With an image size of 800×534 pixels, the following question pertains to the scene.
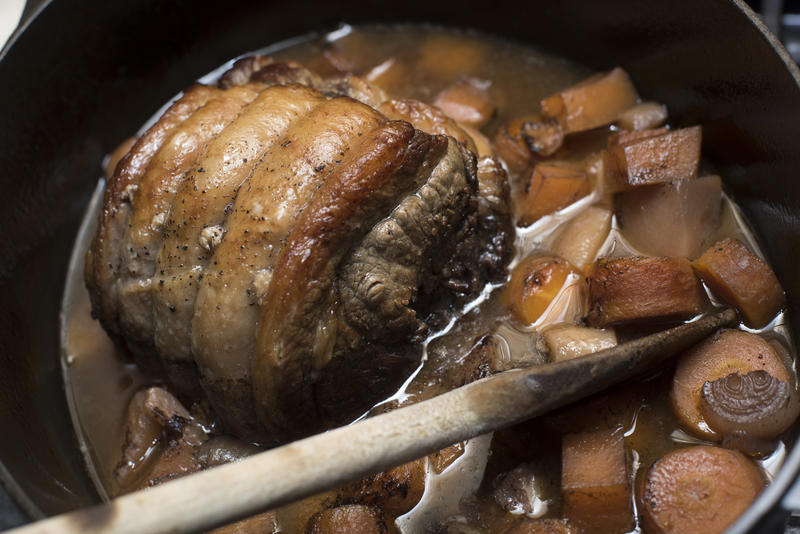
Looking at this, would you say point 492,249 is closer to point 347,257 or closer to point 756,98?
point 347,257

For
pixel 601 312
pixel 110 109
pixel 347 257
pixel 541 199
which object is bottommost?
pixel 601 312

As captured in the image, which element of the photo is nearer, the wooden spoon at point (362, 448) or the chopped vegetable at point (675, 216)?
the wooden spoon at point (362, 448)

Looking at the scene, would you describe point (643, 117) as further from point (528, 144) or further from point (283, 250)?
point (283, 250)

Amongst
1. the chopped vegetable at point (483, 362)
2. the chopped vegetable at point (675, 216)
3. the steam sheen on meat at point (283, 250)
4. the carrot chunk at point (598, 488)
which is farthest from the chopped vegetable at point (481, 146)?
the carrot chunk at point (598, 488)

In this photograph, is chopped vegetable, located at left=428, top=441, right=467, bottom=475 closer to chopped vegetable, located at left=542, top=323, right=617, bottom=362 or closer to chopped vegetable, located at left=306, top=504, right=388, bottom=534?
chopped vegetable, located at left=306, top=504, right=388, bottom=534

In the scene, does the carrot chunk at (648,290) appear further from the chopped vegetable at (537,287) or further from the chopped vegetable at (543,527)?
the chopped vegetable at (543,527)

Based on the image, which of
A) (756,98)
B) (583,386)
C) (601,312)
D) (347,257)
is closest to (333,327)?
(347,257)
